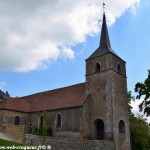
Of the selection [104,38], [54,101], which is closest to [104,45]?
[104,38]

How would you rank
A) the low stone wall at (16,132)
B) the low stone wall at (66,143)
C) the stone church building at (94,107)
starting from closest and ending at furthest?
1. the low stone wall at (66,143)
2. the low stone wall at (16,132)
3. the stone church building at (94,107)

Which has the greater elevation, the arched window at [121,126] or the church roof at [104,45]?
the church roof at [104,45]

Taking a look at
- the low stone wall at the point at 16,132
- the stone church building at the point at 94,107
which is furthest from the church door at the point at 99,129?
the low stone wall at the point at 16,132

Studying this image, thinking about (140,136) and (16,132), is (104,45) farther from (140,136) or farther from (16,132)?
(16,132)

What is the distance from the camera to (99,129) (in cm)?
2917

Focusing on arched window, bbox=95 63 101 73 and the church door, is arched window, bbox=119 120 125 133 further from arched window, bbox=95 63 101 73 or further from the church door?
arched window, bbox=95 63 101 73

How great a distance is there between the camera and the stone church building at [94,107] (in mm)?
27344

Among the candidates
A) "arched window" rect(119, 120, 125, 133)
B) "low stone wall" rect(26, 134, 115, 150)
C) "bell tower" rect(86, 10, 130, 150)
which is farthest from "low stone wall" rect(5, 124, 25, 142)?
"arched window" rect(119, 120, 125, 133)

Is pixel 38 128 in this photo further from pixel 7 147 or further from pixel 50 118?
pixel 7 147

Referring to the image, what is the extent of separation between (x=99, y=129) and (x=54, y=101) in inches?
317

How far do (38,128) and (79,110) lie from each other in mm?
8239

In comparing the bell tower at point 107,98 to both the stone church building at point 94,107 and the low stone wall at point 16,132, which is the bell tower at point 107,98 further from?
the low stone wall at point 16,132

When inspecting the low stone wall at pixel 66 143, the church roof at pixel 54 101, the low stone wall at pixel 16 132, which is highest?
the church roof at pixel 54 101

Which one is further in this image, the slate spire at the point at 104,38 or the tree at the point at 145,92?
the slate spire at the point at 104,38
